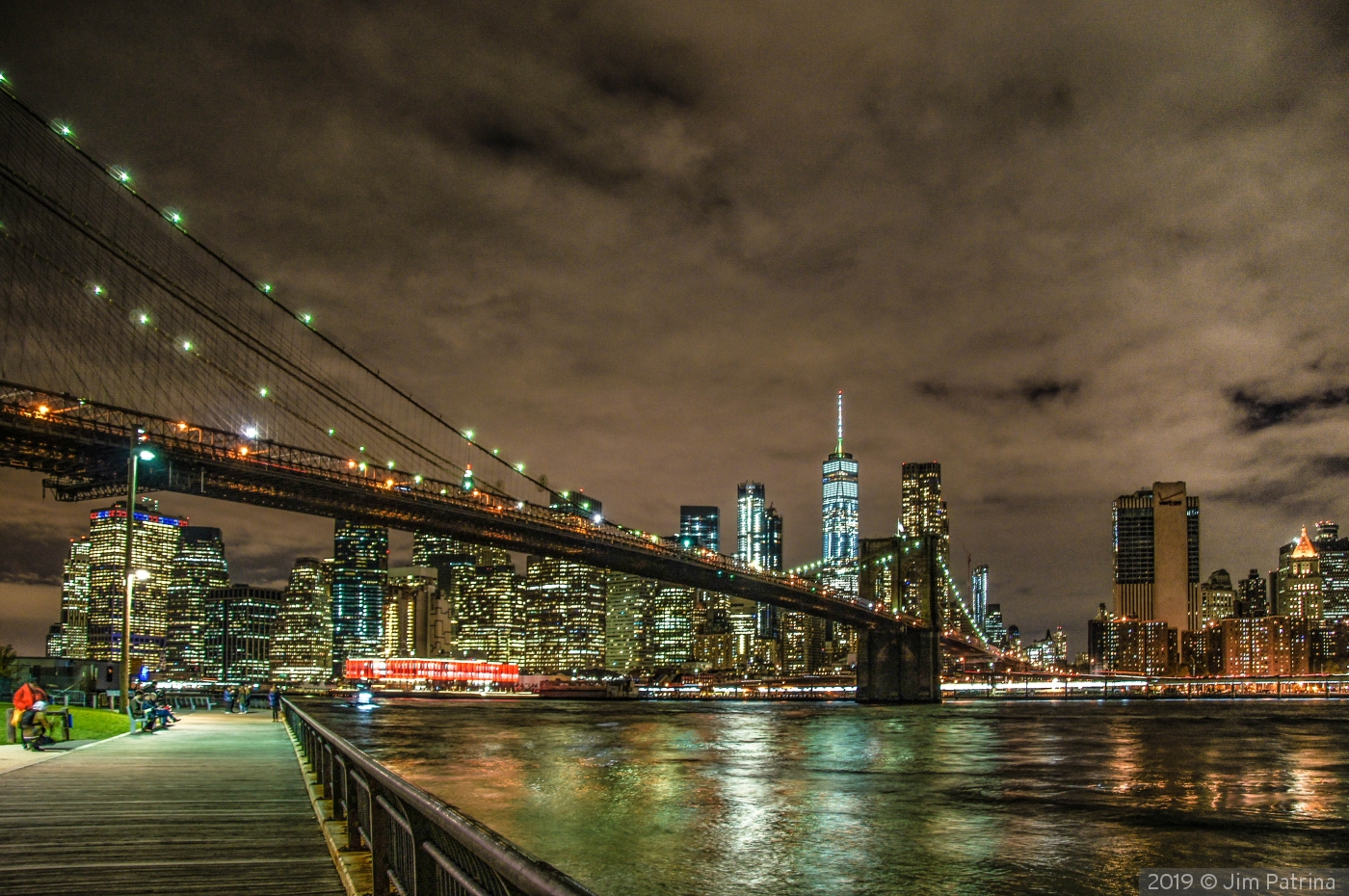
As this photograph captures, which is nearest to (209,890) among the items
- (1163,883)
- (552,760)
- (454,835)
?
(454,835)

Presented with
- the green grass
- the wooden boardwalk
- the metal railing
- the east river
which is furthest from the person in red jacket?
the metal railing

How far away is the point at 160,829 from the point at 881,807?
14.1 meters

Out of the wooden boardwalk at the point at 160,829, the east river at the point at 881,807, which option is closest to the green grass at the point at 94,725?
the east river at the point at 881,807

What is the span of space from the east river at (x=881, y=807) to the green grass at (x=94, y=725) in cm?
679

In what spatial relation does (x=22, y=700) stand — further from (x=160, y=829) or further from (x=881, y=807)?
(x=881, y=807)

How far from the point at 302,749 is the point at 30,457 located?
141 feet

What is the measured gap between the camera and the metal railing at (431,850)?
3.56 m

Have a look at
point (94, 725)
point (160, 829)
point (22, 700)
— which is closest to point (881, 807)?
point (160, 829)

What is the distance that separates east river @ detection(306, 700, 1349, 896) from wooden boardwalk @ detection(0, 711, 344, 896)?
3.99 metres

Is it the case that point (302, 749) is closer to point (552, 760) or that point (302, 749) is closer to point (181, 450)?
point (552, 760)

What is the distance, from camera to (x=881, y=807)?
20.4m

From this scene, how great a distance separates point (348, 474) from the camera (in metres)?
66.1

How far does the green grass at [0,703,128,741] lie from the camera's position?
77.3 feet

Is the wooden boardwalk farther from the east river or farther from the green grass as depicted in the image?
the green grass
